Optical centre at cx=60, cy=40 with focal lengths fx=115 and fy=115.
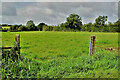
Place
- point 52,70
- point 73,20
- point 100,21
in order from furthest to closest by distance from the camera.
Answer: point 100,21
point 73,20
point 52,70

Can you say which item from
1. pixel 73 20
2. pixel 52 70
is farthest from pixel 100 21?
pixel 52 70

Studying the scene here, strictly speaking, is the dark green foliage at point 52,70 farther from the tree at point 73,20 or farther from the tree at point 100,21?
the tree at point 100,21

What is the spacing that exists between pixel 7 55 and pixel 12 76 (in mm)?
908

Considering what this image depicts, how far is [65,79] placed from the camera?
11.6ft

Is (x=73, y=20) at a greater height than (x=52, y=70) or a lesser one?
greater

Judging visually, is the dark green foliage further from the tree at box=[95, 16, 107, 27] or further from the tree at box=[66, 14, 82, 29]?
the tree at box=[95, 16, 107, 27]

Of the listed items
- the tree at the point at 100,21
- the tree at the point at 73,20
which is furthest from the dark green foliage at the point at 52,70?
the tree at the point at 100,21

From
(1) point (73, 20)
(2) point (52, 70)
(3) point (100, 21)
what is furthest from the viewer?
(3) point (100, 21)

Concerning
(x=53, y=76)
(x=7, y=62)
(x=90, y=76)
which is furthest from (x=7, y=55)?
(x=90, y=76)

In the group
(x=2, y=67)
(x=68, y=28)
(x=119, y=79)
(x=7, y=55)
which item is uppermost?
(x=68, y=28)

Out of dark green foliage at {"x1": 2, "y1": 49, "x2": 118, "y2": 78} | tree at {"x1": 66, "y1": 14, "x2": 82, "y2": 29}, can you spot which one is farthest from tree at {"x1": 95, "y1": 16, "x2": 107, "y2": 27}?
dark green foliage at {"x1": 2, "y1": 49, "x2": 118, "y2": 78}

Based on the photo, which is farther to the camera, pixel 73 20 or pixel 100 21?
pixel 100 21

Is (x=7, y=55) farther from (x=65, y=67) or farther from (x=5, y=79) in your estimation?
(x=65, y=67)

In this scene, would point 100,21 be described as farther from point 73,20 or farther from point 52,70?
point 52,70
